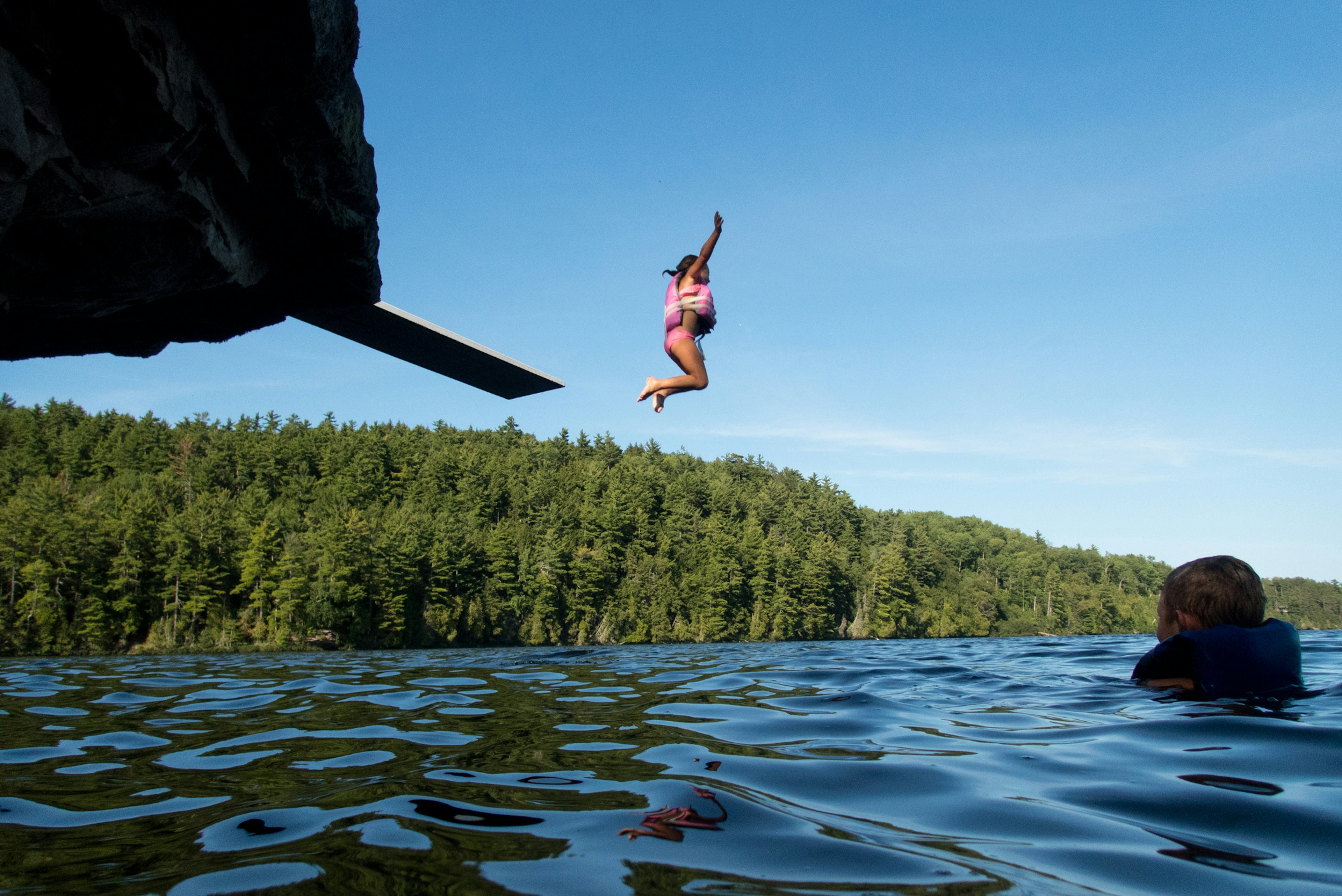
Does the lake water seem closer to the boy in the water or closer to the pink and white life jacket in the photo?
the boy in the water

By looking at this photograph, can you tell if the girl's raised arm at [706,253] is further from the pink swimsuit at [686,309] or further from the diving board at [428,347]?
the diving board at [428,347]

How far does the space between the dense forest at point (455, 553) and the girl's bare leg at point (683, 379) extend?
53737 mm

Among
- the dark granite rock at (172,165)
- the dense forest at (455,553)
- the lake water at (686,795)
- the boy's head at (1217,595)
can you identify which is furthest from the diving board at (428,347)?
the dense forest at (455,553)

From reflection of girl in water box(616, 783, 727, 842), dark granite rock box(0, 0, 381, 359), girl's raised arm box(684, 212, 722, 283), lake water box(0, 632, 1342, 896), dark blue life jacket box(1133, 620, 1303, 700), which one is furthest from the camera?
girl's raised arm box(684, 212, 722, 283)

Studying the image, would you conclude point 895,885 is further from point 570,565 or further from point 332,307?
point 570,565

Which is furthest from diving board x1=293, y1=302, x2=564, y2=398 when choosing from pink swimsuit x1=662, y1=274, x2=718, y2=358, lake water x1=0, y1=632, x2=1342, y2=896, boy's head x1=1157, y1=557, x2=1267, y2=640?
boy's head x1=1157, y1=557, x2=1267, y2=640

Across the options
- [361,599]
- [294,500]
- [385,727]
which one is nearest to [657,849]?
[385,727]

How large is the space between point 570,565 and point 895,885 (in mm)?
69244

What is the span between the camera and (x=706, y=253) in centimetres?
683

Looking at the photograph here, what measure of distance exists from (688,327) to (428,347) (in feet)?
10.8

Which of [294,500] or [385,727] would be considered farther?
[294,500]

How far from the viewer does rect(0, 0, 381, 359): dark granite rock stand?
14.4 feet

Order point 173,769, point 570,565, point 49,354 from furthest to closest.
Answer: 1. point 570,565
2. point 49,354
3. point 173,769

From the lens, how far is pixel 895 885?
1.76 meters
